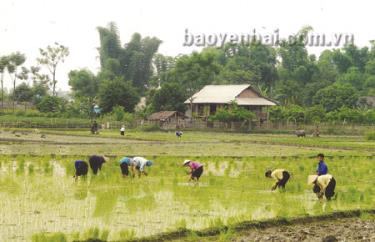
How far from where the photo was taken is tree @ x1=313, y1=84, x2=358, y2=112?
6253 cm

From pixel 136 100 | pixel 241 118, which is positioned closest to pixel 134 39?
pixel 136 100

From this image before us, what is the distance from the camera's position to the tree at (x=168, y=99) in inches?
2459

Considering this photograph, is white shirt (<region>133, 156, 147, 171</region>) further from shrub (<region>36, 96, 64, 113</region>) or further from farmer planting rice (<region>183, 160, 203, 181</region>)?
shrub (<region>36, 96, 64, 113</region>)

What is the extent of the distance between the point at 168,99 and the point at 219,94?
5.19m

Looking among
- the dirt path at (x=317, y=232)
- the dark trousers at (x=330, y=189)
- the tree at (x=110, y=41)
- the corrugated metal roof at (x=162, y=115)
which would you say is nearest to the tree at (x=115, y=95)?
the corrugated metal roof at (x=162, y=115)

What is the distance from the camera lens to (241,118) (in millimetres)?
54531

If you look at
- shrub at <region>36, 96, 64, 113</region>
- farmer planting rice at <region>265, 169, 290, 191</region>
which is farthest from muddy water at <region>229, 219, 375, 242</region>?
shrub at <region>36, 96, 64, 113</region>

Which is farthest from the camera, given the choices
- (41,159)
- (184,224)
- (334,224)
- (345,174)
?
(41,159)

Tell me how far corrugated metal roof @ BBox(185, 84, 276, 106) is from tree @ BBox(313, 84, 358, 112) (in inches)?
297

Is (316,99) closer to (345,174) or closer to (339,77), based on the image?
(339,77)

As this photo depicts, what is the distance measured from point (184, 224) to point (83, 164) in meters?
5.78

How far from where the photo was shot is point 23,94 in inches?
2995

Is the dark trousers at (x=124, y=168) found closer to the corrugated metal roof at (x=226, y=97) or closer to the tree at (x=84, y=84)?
the corrugated metal roof at (x=226, y=97)

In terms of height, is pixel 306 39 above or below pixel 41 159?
above
